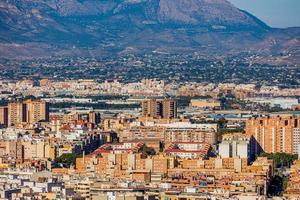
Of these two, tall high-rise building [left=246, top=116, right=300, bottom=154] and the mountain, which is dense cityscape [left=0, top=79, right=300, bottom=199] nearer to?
tall high-rise building [left=246, top=116, right=300, bottom=154]

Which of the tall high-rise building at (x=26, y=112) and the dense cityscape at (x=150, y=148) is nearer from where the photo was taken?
the dense cityscape at (x=150, y=148)

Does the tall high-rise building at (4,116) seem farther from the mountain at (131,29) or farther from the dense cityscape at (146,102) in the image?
the mountain at (131,29)

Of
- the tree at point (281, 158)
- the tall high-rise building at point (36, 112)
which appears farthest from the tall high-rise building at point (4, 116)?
the tree at point (281, 158)

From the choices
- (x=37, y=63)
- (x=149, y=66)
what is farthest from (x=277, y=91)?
(x=37, y=63)

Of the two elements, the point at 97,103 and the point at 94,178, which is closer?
the point at 94,178

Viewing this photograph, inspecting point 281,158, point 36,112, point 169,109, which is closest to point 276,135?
point 281,158

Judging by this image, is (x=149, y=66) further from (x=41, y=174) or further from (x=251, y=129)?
(x=41, y=174)
